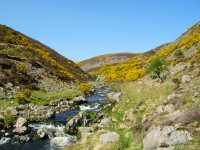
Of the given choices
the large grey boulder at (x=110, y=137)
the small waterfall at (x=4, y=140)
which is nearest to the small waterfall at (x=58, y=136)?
the small waterfall at (x=4, y=140)

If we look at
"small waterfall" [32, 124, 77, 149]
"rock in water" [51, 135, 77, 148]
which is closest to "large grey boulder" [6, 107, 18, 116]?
"small waterfall" [32, 124, 77, 149]

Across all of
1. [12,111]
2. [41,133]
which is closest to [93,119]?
[41,133]

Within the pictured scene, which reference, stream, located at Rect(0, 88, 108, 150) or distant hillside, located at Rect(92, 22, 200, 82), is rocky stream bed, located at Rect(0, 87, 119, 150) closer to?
stream, located at Rect(0, 88, 108, 150)

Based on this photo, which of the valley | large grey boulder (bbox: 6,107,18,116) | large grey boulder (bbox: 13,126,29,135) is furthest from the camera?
large grey boulder (bbox: 6,107,18,116)

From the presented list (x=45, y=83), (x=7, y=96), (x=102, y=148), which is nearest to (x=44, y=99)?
(x=7, y=96)

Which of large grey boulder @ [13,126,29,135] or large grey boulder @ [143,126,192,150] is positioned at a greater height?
large grey boulder @ [143,126,192,150]

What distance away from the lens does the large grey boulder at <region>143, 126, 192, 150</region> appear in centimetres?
703

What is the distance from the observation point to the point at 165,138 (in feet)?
24.5

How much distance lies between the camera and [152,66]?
3247 cm

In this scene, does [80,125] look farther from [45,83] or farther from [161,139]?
[45,83]

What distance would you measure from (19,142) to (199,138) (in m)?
14.8

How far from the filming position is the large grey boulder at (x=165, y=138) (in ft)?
23.1

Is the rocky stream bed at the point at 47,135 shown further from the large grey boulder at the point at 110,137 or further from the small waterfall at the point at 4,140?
the large grey boulder at the point at 110,137

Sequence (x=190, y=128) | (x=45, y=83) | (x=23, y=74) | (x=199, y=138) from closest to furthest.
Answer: (x=199, y=138), (x=190, y=128), (x=23, y=74), (x=45, y=83)
